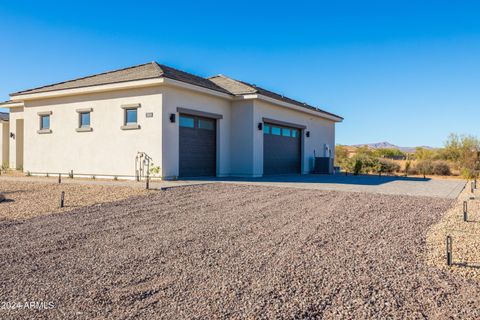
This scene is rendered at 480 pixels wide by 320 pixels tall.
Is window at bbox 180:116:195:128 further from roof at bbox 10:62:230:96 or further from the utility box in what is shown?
the utility box

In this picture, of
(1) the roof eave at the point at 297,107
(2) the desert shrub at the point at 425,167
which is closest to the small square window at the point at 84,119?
(1) the roof eave at the point at 297,107

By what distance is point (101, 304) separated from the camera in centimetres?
303

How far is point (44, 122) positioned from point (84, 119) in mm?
2618

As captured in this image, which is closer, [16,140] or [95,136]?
[95,136]

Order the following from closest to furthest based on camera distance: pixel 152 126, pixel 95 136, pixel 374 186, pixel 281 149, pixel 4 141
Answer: pixel 374 186, pixel 152 126, pixel 95 136, pixel 281 149, pixel 4 141

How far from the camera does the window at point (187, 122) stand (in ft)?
45.7

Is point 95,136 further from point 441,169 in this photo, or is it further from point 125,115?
point 441,169

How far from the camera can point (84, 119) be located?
48.8ft

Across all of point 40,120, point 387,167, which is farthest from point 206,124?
point 387,167

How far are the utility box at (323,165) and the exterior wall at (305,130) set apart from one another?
409mm

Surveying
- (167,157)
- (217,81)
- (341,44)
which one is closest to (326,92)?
(341,44)

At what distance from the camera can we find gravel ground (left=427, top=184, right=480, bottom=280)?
409 cm

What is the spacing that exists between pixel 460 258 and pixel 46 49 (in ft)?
52.3

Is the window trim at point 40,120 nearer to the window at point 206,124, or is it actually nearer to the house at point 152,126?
the house at point 152,126
